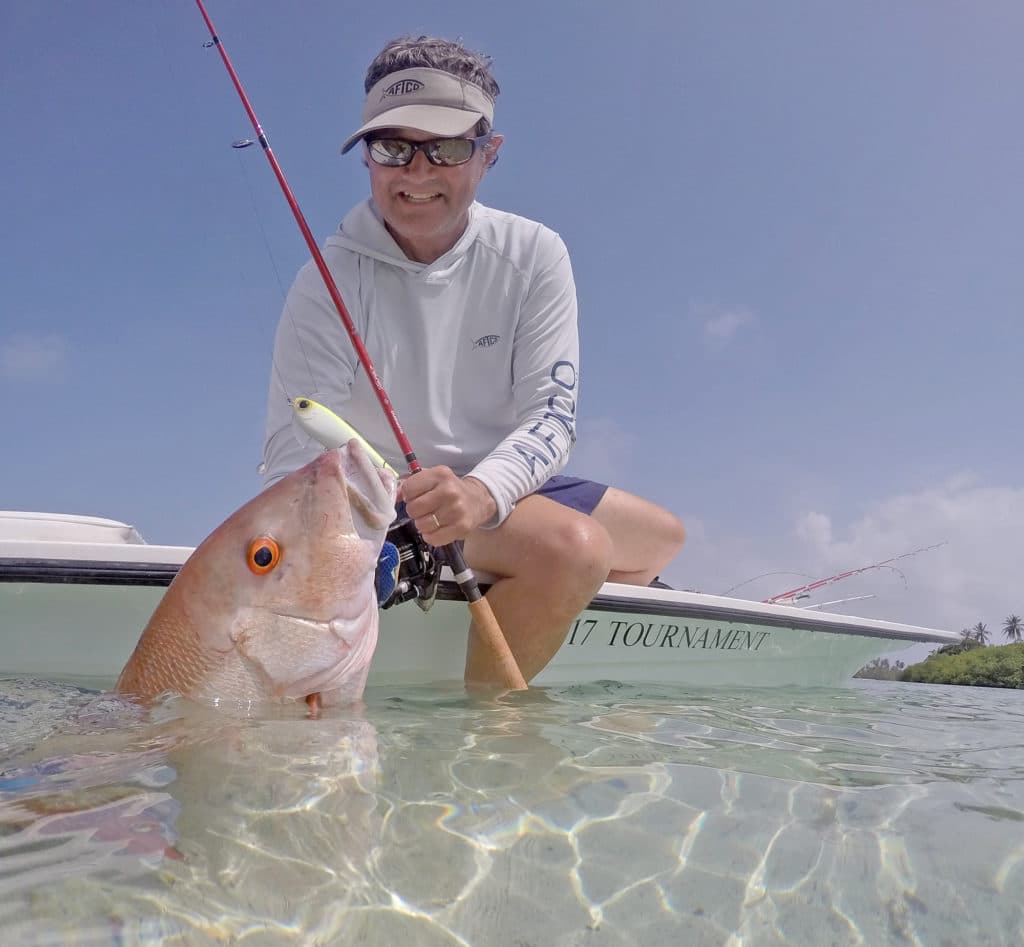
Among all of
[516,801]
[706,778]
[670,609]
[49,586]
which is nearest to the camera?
[516,801]

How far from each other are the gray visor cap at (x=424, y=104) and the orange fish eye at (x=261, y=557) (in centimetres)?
159

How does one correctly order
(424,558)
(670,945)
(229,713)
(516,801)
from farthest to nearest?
(424,558), (229,713), (516,801), (670,945)

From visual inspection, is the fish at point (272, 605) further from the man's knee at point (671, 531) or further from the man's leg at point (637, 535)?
the man's knee at point (671, 531)

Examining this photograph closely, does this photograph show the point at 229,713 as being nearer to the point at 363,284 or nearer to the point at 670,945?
the point at 670,945

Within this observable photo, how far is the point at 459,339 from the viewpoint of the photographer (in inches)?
118

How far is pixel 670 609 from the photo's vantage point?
3602 mm

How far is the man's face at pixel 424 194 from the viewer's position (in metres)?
2.67

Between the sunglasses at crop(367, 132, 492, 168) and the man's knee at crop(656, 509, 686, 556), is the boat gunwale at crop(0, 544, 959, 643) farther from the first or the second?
the sunglasses at crop(367, 132, 492, 168)

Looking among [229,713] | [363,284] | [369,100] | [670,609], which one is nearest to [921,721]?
[670,609]

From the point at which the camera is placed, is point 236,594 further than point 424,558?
No

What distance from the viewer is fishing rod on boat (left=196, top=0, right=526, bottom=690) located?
229 centimetres

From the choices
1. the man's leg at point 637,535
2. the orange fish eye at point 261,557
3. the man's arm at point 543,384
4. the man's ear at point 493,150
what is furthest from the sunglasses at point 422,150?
the orange fish eye at point 261,557

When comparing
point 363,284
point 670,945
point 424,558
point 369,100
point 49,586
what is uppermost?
point 369,100

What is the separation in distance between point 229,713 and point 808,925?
1.10 metres
